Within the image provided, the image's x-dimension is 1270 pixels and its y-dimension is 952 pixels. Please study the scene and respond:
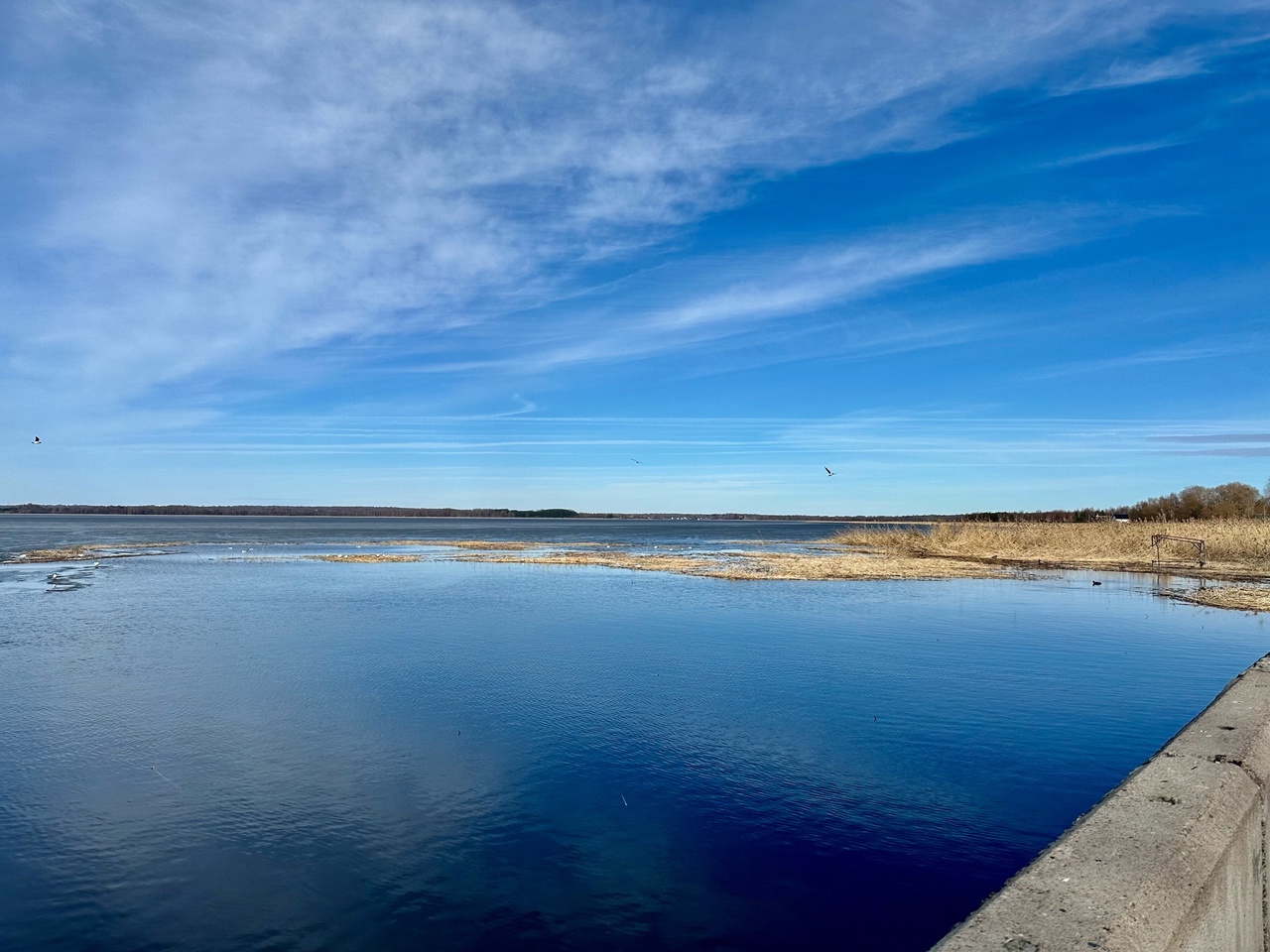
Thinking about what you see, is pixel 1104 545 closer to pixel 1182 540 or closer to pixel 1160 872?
pixel 1182 540

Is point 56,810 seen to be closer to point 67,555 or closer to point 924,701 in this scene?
point 924,701

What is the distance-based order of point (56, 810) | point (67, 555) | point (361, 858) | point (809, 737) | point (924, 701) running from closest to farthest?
point (361, 858)
point (56, 810)
point (809, 737)
point (924, 701)
point (67, 555)

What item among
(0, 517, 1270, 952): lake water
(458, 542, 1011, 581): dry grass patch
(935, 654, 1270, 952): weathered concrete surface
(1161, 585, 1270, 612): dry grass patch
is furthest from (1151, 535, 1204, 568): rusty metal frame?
(935, 654, 1270, 952): weathered concrete surface

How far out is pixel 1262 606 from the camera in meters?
23.9

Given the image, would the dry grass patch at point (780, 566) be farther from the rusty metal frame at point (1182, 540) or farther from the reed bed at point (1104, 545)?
the rusty metal frame at point (1182, 540)

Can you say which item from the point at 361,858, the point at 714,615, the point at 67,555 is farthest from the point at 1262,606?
the point at 67,555

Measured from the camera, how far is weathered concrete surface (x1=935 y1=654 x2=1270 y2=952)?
373 centimetres

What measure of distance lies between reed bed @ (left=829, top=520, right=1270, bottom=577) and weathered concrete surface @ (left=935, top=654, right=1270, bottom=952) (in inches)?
1364

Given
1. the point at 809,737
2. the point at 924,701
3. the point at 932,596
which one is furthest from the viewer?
the point at 932,596

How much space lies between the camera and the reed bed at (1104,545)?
133 feet

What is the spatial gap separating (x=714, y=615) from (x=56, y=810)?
17013 mm

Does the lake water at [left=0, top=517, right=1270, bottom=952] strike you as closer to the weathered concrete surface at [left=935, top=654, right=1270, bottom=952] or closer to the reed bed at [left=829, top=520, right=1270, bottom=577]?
the weathered concrete surface at [left=935, top=654, right=1270, bottom=952]

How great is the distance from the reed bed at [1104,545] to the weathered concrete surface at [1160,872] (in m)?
34.7

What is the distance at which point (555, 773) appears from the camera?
9844 mm
